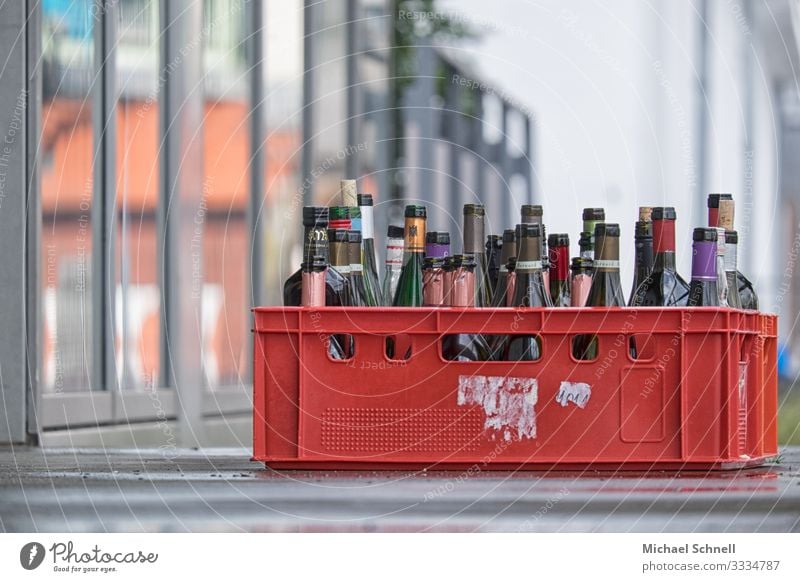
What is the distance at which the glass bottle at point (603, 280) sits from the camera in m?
1.80

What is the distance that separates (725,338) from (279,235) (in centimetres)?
427

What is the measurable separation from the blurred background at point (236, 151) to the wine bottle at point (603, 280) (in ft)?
0.16

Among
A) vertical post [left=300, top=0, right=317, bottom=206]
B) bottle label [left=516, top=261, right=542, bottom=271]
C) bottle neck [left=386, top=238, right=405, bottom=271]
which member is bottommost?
bottle label [left=516, top=261, right=542, bottom=271]

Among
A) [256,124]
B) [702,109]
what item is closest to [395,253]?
[256,124]

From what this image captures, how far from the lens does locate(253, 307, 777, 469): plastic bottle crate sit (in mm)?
1675

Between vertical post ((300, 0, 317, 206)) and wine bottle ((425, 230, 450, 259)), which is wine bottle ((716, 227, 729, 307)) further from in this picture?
A: vertical post ((300, 0, 317, 206))

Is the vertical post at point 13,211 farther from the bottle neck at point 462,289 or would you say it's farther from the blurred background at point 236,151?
the bottle neck at point 462,289

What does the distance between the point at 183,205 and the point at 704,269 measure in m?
2.86

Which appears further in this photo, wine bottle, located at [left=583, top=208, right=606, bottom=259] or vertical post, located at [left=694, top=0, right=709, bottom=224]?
vertical post, located at [left=694, top=0, right=709, bottom=224]

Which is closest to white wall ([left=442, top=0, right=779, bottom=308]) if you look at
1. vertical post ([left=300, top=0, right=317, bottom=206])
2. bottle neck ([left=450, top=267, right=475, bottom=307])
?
vertical post ([left=300, top=0, right=317, bottom=206])

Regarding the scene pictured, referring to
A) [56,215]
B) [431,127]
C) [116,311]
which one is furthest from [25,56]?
[431,127]

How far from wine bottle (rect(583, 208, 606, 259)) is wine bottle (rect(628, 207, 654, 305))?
52 millimetres
